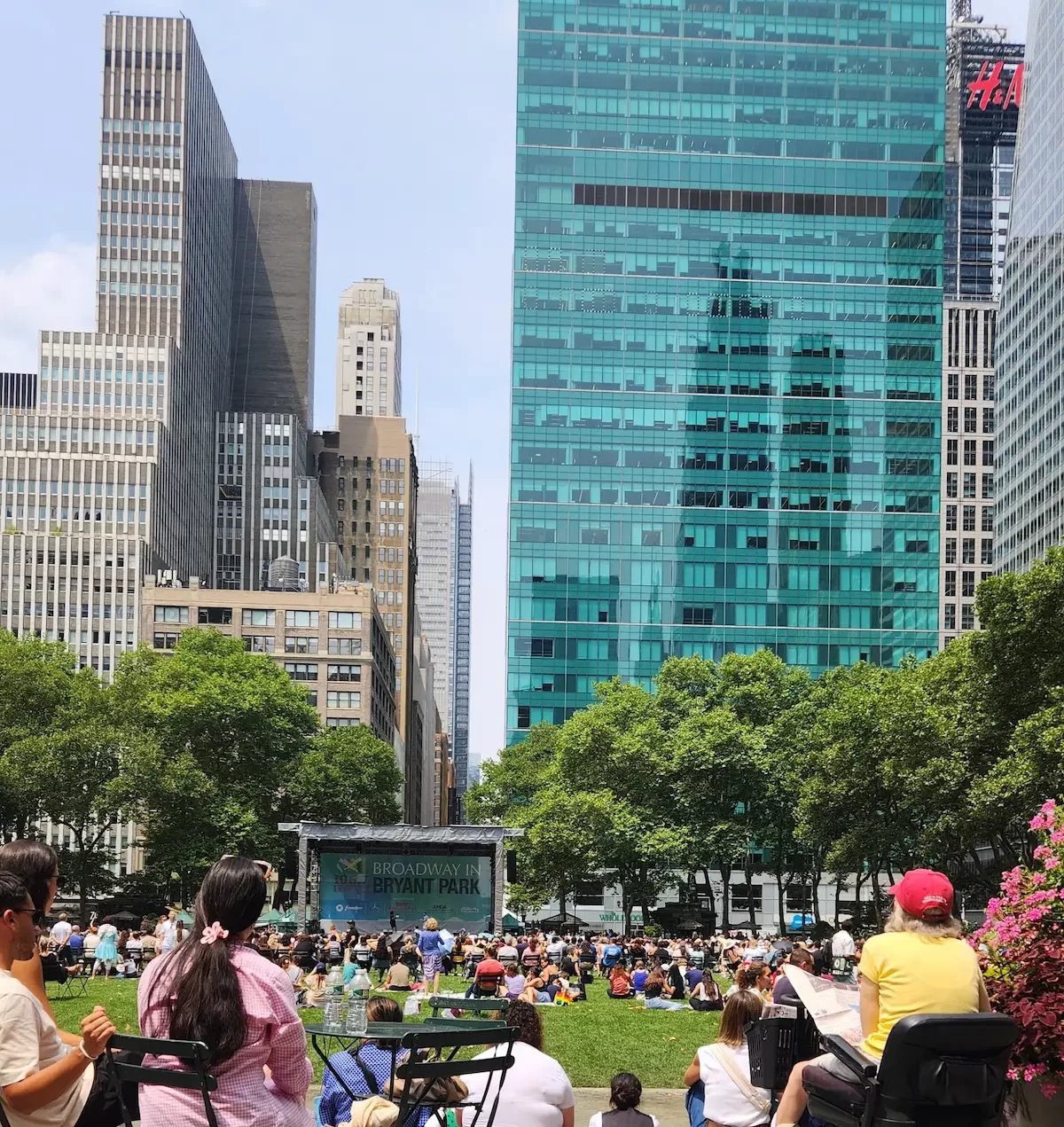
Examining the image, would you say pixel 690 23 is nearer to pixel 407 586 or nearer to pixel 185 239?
pixel 185 239

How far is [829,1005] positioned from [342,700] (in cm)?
11742

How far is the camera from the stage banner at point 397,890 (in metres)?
48.2

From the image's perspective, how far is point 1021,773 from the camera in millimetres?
43625

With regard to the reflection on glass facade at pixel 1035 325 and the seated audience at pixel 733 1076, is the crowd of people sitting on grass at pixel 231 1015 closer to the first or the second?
the seated audience at pixel 733 1076

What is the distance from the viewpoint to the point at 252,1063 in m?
5.75

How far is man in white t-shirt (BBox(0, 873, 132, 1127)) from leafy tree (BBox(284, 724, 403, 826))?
7482cm

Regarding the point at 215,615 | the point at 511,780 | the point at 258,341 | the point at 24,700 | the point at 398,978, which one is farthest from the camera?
the point at 258,341

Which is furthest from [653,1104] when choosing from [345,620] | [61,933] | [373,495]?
[373,495]

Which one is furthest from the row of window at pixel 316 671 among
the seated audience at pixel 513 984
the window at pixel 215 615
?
the seated audience at pixel 513 984

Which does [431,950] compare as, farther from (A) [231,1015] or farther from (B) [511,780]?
(B) [511,780]

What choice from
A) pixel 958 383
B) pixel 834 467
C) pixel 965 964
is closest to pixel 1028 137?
pixel 958 383

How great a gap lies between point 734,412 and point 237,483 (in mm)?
69760

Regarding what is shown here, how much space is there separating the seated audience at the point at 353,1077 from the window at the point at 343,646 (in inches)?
4501

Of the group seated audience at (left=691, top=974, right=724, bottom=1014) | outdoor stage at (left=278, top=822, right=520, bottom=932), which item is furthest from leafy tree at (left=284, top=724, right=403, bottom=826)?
seated audience at (left=691, top=974, right=724, bottom=1014)
